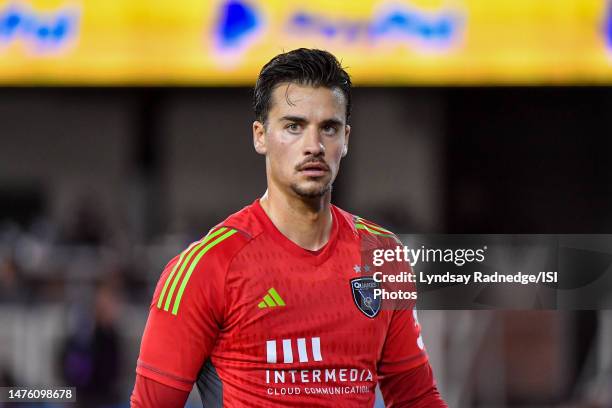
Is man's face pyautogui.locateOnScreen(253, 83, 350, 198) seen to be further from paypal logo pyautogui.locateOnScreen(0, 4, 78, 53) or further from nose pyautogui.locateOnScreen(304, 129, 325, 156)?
paypal logo pyautogui.locateOnScreen(0, 4, 78, 53)

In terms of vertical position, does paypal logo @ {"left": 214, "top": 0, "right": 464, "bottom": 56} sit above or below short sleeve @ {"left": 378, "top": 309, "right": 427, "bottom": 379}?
above

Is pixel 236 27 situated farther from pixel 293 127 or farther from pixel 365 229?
pixel 293 127

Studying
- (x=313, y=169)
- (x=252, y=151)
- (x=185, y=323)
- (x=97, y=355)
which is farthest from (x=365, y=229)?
(x=97, y=355)

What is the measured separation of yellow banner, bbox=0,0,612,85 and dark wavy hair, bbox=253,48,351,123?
10.8 ft

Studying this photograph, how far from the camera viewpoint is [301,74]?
8.91 ft

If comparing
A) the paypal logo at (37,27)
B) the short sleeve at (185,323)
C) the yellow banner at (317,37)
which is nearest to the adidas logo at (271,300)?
the short sleeve at (185,323)

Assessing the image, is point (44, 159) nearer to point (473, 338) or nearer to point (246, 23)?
point (246, 23)

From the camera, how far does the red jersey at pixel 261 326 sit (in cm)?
259

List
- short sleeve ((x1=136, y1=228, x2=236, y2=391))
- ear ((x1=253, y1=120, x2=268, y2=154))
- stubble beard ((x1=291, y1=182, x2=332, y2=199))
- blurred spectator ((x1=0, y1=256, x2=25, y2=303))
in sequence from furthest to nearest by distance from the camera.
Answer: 1. blurred spectator ((x1=0, y1=256, x2=25, y2=303))
2. ear ((x1=253, y1=120, x2=268, y2=154))
3. stubble beard ((x1=291, y1=182, x2=332, y2=199))
4. short sleeve ((x1=136, y1=228, x2=236, y2=391))

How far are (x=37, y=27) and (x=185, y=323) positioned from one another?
429cm

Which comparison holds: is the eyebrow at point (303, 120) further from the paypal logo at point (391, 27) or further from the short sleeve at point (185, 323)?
the paypal logo at point (391, 27)

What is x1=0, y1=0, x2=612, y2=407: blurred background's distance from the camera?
20.0 feet

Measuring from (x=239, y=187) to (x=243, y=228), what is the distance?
3770 millimetres

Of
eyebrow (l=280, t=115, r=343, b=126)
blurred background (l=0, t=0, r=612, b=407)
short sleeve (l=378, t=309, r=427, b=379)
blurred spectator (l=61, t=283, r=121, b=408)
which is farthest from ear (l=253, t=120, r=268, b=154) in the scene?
blurred spectator (l=61, t=283, r=121, b=408)
